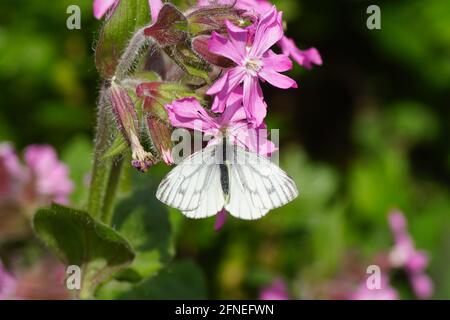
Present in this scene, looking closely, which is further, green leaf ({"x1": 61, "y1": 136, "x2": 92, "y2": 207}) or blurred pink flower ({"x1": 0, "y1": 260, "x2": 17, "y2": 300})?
green leaf ({"x1": 61, "y1": 136, "x2": 92, "y2": 207})

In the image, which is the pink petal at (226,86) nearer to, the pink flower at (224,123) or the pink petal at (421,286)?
the pink flower at (224,123)

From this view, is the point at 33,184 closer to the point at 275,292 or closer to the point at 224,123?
the point at 275,292

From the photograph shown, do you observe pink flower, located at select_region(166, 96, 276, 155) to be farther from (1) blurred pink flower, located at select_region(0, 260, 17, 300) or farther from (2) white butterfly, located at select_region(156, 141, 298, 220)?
(1) blurred pink flower, located at select_region(0, 260, 17, 300)

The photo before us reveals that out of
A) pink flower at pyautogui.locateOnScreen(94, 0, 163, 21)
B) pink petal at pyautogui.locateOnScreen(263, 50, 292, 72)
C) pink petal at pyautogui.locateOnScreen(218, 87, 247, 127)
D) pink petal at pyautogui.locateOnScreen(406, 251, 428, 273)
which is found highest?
pink flower at pyautogui.locateOnScreen(94, 0, 163, 21)

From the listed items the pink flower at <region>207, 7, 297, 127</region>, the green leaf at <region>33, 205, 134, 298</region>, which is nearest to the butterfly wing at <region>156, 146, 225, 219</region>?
the pink flower at <region>207, 7, 297, 127</region>
